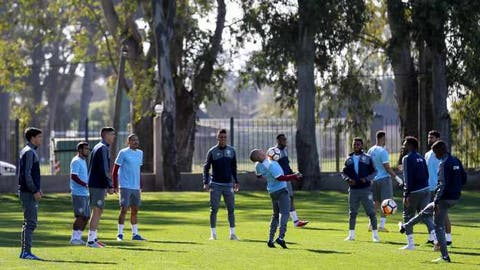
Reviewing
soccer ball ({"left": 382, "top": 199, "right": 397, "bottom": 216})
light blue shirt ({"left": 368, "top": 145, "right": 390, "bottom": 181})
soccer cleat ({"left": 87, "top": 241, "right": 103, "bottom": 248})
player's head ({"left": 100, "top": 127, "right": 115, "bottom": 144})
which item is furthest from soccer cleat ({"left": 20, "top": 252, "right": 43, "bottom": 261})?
light blue shirt ({"left": 368, "top": 145, "right": 390, "bottom": 181})

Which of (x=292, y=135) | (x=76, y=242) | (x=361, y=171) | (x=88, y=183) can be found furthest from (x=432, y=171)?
(x=292, y=135)

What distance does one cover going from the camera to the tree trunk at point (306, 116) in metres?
42.1

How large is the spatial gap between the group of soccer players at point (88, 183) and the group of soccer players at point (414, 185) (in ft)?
12.9

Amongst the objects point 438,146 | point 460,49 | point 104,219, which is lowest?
point 104,219

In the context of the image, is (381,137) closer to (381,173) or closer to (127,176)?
(381,173)

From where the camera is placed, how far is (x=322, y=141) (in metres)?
51.1

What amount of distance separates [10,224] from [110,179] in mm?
6923

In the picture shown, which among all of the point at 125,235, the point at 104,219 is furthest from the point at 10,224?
the point at 125,235

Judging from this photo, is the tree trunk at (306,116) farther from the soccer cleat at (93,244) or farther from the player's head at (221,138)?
the soccer cleat at (93,244)

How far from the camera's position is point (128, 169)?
2194 cm

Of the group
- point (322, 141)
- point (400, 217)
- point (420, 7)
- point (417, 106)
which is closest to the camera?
point (400, 217)

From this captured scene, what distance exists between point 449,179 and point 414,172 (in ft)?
7.46

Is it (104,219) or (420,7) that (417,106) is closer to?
(420,7)

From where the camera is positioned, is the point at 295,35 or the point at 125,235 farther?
the point at 295,35
